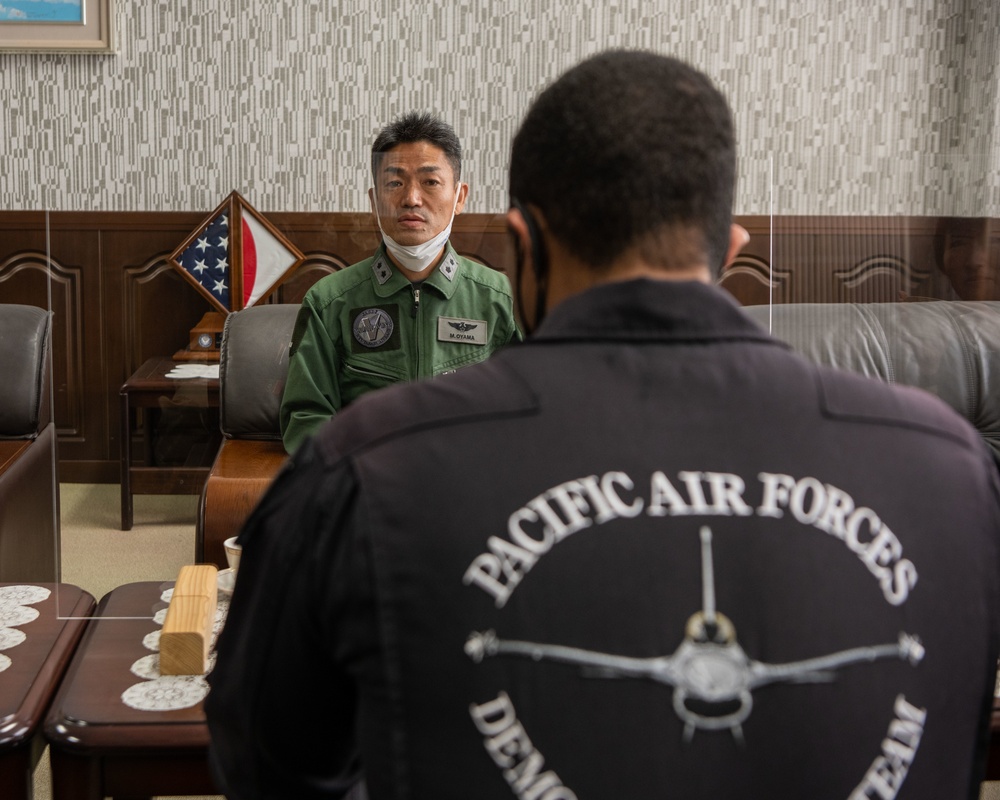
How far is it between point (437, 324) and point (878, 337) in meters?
0.80

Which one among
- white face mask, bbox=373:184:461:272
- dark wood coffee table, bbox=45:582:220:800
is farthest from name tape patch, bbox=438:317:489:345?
dark wood coffee table, bbox=45:582:220:800

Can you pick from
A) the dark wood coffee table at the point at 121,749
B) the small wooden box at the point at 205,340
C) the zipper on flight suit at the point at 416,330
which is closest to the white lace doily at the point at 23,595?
the dark wood coffee table at the point at 121,749

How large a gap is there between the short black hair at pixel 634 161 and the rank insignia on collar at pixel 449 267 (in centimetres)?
133

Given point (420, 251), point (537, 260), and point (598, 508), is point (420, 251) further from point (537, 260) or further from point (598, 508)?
point (598, 508)

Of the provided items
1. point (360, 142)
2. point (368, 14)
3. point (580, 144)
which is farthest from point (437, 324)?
point (580, 144)

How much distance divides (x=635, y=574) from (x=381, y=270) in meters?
1.51

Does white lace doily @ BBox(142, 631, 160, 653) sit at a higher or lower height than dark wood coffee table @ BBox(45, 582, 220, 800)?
higher

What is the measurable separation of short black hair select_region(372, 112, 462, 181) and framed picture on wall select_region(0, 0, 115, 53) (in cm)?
58

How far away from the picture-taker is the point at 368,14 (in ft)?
6.88

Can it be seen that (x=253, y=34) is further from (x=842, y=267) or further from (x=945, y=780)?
(x=945, y=780)

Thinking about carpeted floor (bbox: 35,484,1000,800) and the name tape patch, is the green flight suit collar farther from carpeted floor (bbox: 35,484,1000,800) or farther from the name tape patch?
carpeted floor (bbox: 35,484,1000,800)

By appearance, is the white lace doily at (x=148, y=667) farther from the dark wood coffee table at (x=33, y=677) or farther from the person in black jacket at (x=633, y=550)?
A: the person in black jacket at (x=633, y=550)

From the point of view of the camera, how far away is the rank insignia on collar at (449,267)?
6.63 ft

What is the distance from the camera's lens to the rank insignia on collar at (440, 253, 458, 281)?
6.63 ft
